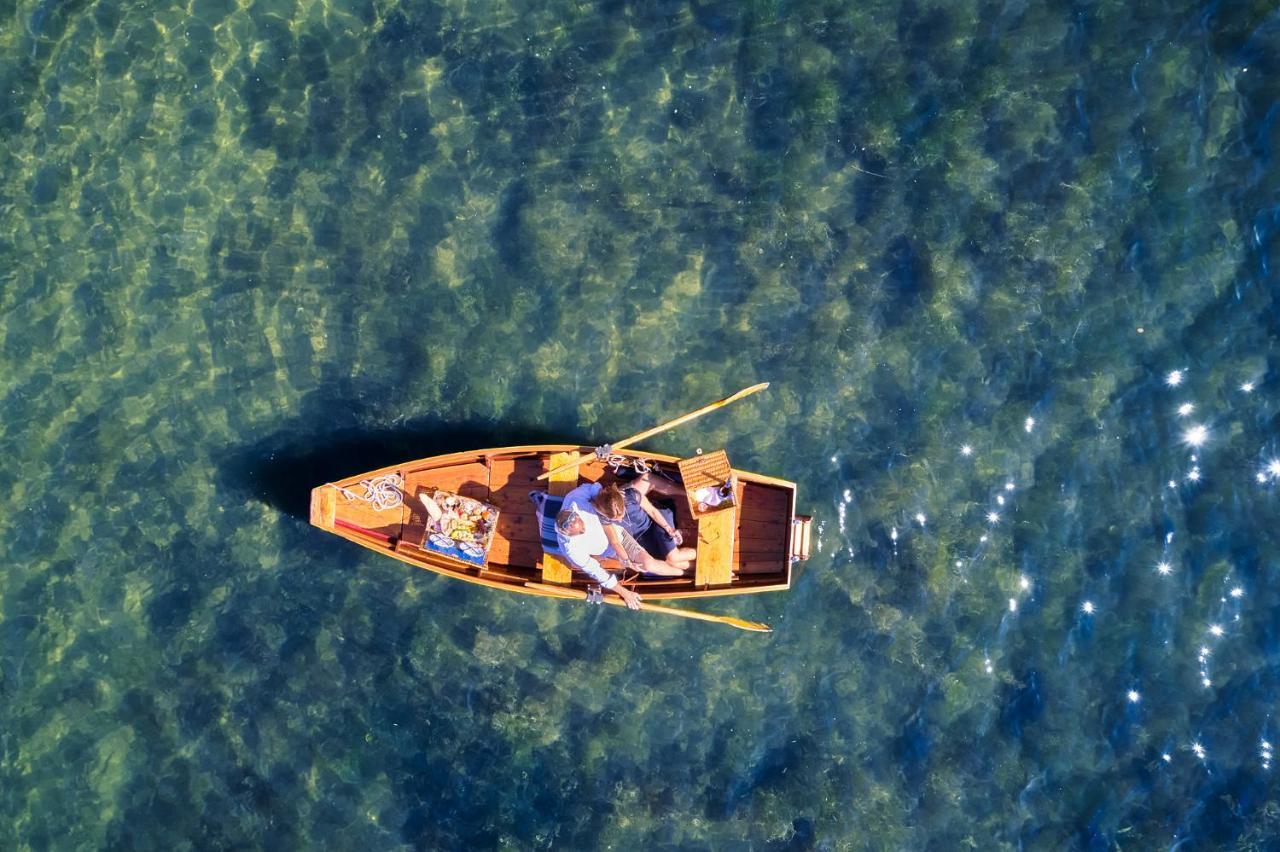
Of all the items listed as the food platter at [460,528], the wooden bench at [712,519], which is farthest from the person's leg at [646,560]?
the food platter at [460,528]

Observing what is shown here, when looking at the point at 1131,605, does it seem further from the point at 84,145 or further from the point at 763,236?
the point at 84,145

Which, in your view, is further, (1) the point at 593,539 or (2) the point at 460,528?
(2) the point at 460,528

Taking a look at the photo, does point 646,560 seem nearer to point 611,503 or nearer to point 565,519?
point 611,503

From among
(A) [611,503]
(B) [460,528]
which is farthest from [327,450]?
(A) [611,503]

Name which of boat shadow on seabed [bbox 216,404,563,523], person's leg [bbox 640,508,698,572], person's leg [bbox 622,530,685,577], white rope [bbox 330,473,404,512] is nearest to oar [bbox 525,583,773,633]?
person's leg [bbox 622,530,685,577]

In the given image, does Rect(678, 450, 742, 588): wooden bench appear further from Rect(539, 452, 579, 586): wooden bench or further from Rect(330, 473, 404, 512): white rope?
Rect(330, 473, 404, 512): white rope

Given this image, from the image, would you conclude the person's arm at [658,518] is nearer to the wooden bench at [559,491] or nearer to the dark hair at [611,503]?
the dark hair at [611,503]
